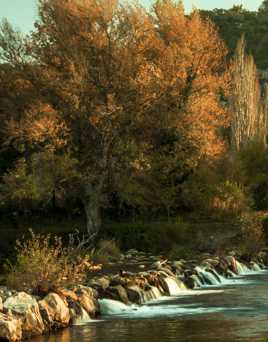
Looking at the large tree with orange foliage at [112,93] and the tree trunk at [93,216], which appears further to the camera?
the tree trunk at [93,216]

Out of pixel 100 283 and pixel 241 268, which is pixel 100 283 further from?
pixel 241 268

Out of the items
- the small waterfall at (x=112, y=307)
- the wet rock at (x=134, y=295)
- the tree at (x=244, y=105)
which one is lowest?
the small waterfall at (x=112, y=307)

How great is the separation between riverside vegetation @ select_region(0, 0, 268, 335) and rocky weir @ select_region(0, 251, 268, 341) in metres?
7.16

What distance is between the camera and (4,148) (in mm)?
41906

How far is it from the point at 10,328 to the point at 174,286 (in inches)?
389

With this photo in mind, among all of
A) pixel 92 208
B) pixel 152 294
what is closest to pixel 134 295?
pixel 152 294

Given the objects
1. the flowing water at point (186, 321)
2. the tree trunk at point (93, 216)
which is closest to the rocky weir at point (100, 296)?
the flowing water at point (186, 321)

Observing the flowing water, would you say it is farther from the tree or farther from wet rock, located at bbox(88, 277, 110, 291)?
the tree

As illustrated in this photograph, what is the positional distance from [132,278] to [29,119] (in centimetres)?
1656

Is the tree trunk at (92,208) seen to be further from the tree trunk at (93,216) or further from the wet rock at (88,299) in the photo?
the wet rock at (88,299)

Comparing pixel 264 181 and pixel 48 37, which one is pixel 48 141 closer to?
pixel 48 37

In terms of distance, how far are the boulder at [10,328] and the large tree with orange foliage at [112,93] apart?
22.0 meters

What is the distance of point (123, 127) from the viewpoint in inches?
1574

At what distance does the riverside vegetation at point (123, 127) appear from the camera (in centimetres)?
3738
